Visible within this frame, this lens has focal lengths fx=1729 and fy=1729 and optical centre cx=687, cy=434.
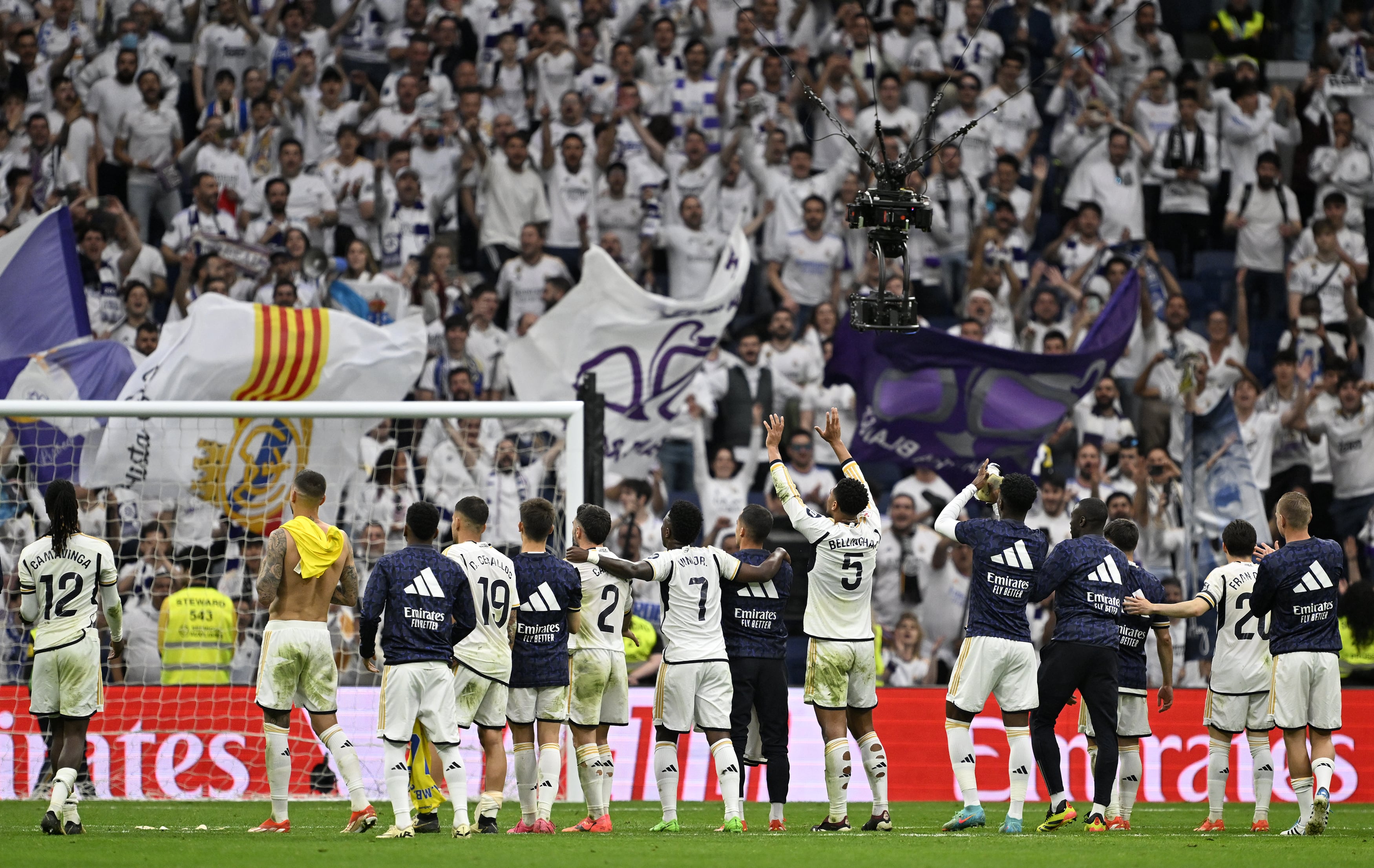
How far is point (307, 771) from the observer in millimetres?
15188

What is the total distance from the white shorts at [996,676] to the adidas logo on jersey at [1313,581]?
192cm

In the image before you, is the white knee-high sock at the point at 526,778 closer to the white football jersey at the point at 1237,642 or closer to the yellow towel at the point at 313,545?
the yellow towel at the point at 313,545

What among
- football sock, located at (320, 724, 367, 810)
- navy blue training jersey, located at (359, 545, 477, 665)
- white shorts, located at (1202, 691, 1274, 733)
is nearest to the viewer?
navy blue training jersey, located at (359, 545, 477, 665)

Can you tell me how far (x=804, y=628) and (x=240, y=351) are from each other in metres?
7.15

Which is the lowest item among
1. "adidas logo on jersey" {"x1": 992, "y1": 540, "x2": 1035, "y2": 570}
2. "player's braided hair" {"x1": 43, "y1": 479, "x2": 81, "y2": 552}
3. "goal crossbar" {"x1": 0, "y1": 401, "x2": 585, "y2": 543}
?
"adidas logo on jersey" {"x1": 992, "y1": 540, "x2": 1035, "y2": 570}

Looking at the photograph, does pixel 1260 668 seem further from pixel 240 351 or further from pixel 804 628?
pixel 240 351

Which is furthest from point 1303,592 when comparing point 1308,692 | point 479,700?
point 479,700

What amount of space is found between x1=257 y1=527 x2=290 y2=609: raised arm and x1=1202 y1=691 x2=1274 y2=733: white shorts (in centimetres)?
678

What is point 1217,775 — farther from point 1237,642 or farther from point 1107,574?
point 1107,574

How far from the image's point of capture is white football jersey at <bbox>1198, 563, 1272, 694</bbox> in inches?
498

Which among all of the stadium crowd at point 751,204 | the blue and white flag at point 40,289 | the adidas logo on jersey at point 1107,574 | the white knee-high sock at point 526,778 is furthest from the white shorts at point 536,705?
the blue and white flag at point 40,289

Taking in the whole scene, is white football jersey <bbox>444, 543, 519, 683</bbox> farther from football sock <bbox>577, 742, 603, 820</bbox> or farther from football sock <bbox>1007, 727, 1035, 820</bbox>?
football sock <bbox>1007, 727, 1035, 820</bbox>

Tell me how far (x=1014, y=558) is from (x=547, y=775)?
11.1ft

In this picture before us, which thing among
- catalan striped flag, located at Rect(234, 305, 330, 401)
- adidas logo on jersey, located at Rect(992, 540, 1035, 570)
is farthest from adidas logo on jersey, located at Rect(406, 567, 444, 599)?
catalan striped flag, located at Rect(234, 305, 330, 401)
